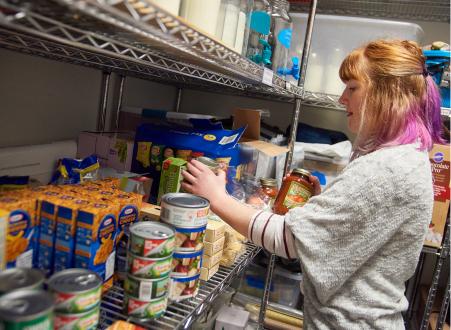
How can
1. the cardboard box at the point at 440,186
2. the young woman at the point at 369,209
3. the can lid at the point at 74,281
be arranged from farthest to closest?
the cardboard box at the point at 440,186 < the young woman at the point at 369,209 < the can lid at the point at 74,281

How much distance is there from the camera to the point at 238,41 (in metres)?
1.00

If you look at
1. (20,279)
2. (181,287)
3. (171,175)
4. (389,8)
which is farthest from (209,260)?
(389,8)

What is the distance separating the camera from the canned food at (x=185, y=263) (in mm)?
765

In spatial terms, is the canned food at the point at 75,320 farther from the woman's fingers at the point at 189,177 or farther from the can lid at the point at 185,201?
the woman's fingers at the point at 189,177

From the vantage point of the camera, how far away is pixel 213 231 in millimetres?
925

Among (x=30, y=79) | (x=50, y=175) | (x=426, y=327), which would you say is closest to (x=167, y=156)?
(x=50, y=175)

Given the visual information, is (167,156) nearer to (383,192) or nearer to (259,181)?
(259,181)

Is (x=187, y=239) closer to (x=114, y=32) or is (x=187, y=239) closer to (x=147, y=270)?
(x=147, y=270)

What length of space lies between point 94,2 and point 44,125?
3.00 ft

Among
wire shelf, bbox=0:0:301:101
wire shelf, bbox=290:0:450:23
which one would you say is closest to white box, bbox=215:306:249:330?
wire shelf, bbox=0:0:301:101

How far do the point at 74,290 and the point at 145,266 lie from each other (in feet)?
0.46

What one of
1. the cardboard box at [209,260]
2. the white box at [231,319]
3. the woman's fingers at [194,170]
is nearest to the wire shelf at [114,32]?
the woman's fingers at [194,170]

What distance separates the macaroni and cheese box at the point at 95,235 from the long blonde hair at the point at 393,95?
2.24 feet

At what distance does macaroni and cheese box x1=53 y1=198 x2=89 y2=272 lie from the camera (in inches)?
25.9
